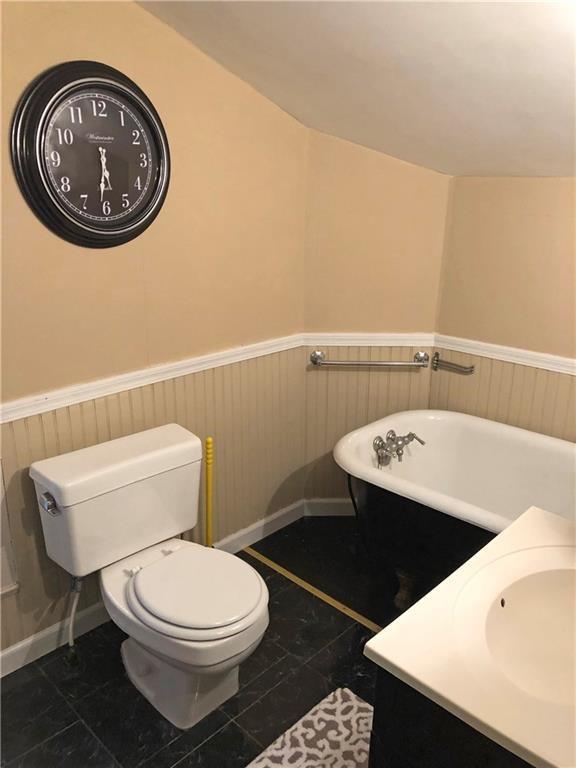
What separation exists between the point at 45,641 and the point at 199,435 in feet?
3.00

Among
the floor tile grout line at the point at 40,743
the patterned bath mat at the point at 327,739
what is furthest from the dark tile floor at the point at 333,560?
the floor tile grout line at the point at 40,743

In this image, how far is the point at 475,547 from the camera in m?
2.03

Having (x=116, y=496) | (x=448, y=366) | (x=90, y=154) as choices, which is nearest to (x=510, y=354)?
(x=448, y=366)

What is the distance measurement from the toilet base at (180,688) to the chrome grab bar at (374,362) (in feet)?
4.54

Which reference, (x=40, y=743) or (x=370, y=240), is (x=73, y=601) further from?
(x=370, y=240)

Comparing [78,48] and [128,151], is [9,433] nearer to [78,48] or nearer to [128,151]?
[128,151]

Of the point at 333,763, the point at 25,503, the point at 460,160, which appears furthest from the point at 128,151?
the point at 333,763

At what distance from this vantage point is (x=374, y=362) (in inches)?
113

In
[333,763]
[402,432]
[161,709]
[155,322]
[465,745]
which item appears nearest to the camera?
[465,745]

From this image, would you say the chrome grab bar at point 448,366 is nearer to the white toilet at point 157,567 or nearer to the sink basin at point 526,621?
the white toilet at point 157,567

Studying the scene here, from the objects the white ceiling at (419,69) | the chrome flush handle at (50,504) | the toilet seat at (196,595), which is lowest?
the toilet seat at (196,595)

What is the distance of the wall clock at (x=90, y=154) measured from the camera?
68.2 inches

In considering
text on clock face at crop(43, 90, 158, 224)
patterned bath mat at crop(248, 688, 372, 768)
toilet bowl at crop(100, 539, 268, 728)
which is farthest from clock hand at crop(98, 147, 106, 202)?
patterned bath mat at crop(248, 688, 372, 768)

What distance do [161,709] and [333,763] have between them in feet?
1.83
